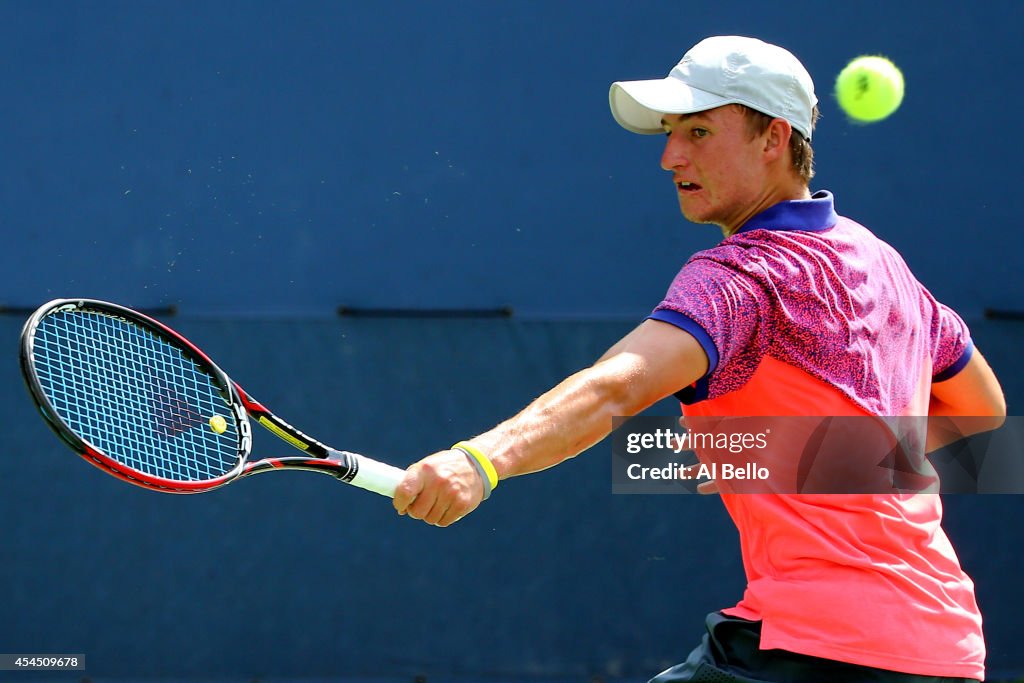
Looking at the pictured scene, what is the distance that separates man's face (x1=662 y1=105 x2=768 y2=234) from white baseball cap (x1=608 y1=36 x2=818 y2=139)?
0.10 feet

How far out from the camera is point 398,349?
12.0 feet

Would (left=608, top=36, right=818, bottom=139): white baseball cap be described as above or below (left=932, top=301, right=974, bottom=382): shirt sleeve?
above

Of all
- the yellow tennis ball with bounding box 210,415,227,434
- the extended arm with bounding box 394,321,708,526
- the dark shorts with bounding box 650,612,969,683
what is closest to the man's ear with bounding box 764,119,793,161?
the extended arm with bounding box 394,321,708,526

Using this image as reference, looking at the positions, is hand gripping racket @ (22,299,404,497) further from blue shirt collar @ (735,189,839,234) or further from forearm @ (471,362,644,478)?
blue shirt collar @ (735,189,839,234)

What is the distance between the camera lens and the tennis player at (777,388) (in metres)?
1.80

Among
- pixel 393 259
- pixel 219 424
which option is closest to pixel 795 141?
pixel 219 424

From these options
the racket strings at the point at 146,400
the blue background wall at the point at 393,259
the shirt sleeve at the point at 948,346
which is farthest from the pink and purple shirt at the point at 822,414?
the blue background wall at the point at 393,259

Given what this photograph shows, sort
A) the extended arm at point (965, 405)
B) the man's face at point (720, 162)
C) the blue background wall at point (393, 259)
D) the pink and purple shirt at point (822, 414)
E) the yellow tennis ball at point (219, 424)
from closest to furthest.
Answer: the pink and purple shirt at point (822, 414) < the man's face at point (720, 162) < the yellow tennis ball at point (219, 424) < the extended arm at point (965, 405) < the blue background wall at point (393, 259)

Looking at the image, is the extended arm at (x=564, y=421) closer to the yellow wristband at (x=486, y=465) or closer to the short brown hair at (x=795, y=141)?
the yellow wristband at (x=486, y=465)

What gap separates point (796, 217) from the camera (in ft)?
6.81

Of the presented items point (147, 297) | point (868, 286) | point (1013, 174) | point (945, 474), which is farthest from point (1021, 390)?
point (147, 297)

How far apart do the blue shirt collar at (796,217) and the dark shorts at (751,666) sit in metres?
0.60

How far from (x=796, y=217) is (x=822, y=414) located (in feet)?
1.07

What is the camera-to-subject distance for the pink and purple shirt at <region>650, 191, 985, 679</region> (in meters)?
1.88
